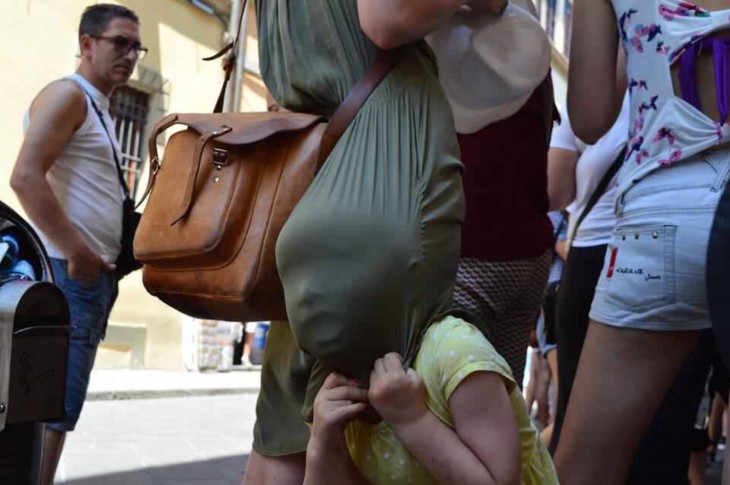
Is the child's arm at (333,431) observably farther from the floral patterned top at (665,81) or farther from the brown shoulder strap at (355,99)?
the floral patterned top at (665,81)

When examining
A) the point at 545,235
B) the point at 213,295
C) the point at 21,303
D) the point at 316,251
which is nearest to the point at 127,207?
the point at 21,303

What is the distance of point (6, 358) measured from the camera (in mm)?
2072

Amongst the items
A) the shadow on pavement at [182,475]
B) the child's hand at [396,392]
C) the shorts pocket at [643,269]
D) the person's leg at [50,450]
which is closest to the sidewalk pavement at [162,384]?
the shadow on pavement at [182,475]

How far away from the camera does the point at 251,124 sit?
5.31 ft

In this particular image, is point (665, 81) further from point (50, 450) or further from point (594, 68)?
point (50, 450)

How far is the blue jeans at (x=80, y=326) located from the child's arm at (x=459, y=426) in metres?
2.00

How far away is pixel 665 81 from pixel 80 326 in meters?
2.22

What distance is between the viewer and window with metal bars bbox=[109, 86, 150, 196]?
1252 cm

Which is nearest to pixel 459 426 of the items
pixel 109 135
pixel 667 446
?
pixel 667 446

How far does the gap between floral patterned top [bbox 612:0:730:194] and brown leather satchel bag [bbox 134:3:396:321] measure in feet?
1.88

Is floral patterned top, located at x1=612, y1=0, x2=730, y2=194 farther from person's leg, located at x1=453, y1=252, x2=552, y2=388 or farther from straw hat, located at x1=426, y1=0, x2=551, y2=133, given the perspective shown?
person's leg, located at x1=453, y1=252, x2=552, y2=388

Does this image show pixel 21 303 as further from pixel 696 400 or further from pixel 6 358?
pixel 696 400

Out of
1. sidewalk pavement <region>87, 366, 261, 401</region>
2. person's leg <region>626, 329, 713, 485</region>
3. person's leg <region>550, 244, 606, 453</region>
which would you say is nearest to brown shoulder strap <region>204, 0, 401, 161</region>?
person's leg <region>550, 244, 606, 453</region>

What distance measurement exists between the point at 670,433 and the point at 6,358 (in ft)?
7.17
